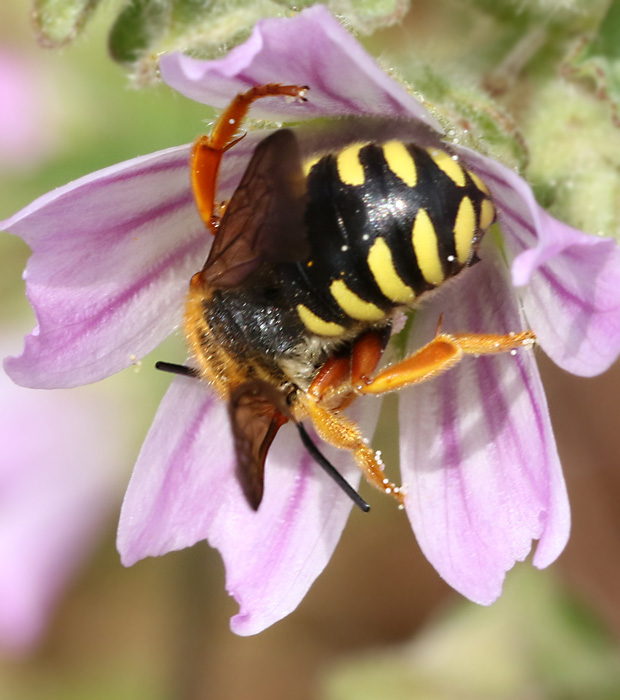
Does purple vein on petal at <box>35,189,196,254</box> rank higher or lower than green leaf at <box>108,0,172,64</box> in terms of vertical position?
lower

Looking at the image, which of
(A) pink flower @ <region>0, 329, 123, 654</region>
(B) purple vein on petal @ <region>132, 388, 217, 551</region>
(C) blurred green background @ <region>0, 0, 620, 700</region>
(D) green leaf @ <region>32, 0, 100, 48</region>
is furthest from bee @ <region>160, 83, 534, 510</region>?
(A) pink flower @ <region>0, 329, 123, 654</region>

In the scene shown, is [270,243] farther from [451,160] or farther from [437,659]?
[437,659]

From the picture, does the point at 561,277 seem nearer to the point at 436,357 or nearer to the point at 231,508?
the point at 436,357

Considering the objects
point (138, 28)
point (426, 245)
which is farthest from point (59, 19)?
point (426, 245)

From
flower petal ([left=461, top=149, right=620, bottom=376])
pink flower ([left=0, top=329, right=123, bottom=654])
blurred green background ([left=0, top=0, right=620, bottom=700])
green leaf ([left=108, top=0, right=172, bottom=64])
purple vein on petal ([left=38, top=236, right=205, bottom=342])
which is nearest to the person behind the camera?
flower petal ([left=461, top=149, right=620, bottom=376])

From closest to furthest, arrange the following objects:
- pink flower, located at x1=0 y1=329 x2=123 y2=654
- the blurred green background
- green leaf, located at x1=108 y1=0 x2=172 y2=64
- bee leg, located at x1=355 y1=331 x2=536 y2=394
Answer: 1. bee leg, located at x1=355 y1=331 x2=536 y2=394
2. green leaf, located at x1=108 y1=0 x2=172 y2=64
3. pink flower, located at x1=0 y1=329 x2=123 y2=654
4. the blurred green background

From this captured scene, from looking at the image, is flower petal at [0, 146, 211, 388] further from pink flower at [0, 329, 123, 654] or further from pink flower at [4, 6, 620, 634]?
pink flower at [0, 329, 123, 654]

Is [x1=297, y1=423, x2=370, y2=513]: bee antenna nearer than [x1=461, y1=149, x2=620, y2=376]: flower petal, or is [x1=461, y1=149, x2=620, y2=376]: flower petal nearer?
[x1=461, y1=149, x2=620, y2=376]: flower petal

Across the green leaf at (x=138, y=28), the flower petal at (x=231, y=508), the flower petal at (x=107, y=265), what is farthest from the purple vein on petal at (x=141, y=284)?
the green leaf at (x=138, y=28)

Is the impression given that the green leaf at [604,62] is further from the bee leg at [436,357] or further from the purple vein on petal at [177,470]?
the purple vein on petal at [177,470]
